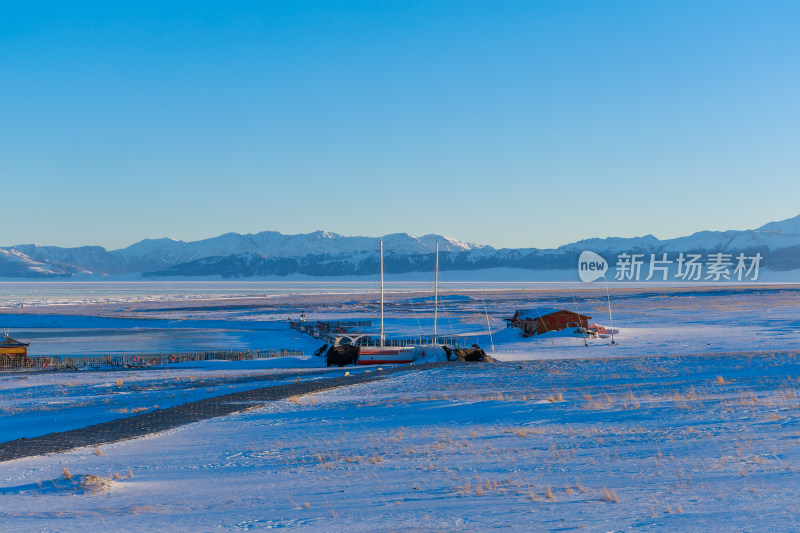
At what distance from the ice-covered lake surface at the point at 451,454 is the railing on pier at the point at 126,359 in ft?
26.8

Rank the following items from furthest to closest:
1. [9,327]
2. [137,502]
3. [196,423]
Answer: [9,327], [196,423], [137,502]

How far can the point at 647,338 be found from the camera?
145ft

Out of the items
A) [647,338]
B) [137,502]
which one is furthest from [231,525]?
[647,338]

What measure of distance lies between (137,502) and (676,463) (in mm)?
7074

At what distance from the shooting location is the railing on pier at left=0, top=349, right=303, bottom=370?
36281 millimetres

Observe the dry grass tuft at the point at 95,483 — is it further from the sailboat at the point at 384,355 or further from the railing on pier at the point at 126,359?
the railing on pier at the point at 126,359

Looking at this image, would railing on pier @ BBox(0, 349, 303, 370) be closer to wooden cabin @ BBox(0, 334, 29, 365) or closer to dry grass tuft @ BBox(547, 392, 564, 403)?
wooden cabin @ BBox(0, 334, 29, 365)

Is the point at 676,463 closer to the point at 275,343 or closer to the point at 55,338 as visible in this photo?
the point at 275,343

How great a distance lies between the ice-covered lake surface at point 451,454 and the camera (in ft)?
26.9

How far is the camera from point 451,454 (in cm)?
1199

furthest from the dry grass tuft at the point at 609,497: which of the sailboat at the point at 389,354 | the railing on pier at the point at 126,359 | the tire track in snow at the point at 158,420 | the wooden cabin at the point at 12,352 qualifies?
the wooden cabin at the point at 12,352

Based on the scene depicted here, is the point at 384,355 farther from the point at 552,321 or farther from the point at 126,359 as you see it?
the point at 552,321

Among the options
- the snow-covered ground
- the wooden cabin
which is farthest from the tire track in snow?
the wooden cabin

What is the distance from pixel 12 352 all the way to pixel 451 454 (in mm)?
32937
